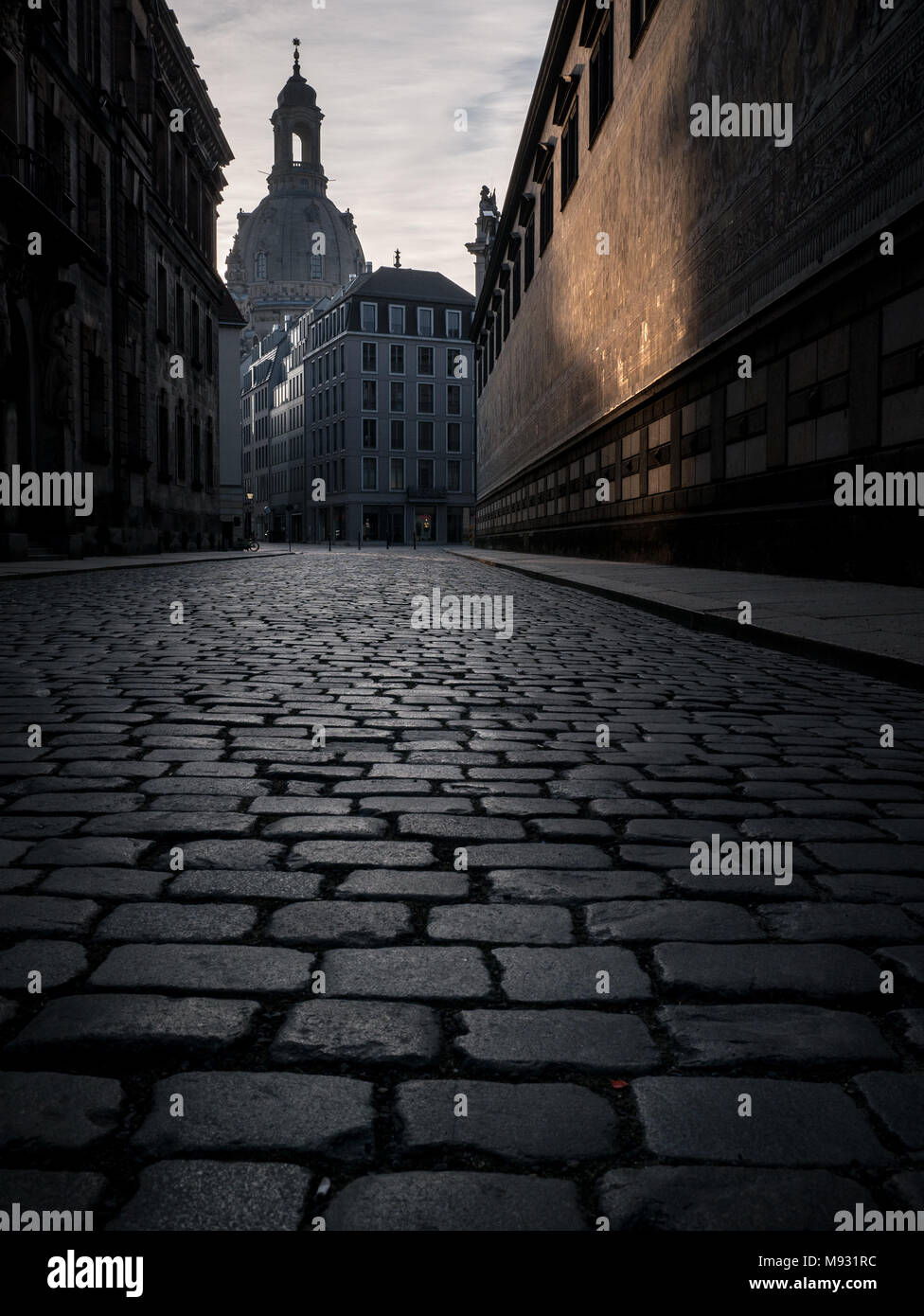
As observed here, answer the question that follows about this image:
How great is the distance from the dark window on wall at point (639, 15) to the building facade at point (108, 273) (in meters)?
11.7

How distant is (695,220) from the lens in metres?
19.1

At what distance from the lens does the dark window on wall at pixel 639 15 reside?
2204cm

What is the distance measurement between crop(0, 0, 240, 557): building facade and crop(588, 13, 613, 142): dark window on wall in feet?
39.1

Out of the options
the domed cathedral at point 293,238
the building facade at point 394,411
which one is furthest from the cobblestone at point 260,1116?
the domed cathedral at point 293,238

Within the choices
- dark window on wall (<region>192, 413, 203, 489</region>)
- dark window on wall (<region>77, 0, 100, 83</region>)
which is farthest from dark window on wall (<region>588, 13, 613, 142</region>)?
dark window on wall (<region>192, 413, 203, 489</region>)

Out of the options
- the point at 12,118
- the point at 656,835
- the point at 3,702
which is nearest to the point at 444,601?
the point at 3,702

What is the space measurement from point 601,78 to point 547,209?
10.1 m

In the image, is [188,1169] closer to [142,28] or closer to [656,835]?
[656,835]

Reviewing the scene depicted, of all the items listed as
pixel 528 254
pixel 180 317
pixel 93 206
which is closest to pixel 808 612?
pixel 93 206

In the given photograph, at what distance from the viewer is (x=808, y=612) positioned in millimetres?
9680

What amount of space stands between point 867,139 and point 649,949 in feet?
40.9

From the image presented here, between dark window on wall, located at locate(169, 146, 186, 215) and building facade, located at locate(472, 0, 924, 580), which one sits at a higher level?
dark window on wall, located at locate(169, 146, 186, 215)

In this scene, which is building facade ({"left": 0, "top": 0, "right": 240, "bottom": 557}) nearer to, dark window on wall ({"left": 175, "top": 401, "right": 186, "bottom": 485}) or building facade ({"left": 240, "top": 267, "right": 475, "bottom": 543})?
dark window on wall ({"left": 175, "top": 401, "right": 186, "bottom": 485})

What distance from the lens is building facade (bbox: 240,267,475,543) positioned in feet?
270
